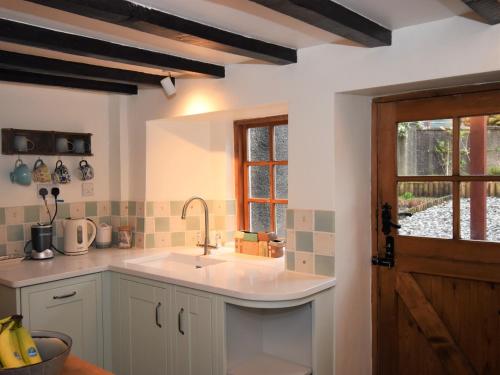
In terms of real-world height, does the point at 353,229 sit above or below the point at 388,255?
above

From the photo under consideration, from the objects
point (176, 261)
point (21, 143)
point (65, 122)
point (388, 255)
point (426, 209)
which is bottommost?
point (176, 261)

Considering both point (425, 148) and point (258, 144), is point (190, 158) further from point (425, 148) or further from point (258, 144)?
point (425, 148)

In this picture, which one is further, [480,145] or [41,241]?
[41,241]

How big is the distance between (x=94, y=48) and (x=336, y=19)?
4.00ft

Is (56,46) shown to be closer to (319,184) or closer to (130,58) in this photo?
(130,58)

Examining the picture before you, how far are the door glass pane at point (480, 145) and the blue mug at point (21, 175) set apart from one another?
2.66 meters

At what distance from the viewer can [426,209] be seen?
8.23ft

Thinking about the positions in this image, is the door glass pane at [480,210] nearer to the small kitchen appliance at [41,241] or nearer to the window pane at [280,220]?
the window pane at [280,220]

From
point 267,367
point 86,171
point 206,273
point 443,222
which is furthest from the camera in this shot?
point 86,171

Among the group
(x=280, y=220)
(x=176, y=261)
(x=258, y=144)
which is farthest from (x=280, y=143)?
(x=176, y=261)

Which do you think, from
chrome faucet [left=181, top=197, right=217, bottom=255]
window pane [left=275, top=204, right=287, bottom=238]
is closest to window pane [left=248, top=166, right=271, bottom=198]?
window pane [left=275, top=204, right=287, bottom=238]

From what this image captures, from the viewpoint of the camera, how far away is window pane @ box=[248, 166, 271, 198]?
11.5 ft

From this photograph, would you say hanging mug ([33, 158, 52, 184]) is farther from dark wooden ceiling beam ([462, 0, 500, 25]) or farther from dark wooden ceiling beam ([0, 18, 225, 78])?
dark wooden ceiling beam ([462, 0, 500, 25])

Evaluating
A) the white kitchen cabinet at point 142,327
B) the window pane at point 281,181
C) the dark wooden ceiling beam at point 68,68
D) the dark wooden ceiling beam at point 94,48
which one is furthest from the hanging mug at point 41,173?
the window pane at point 281,181
